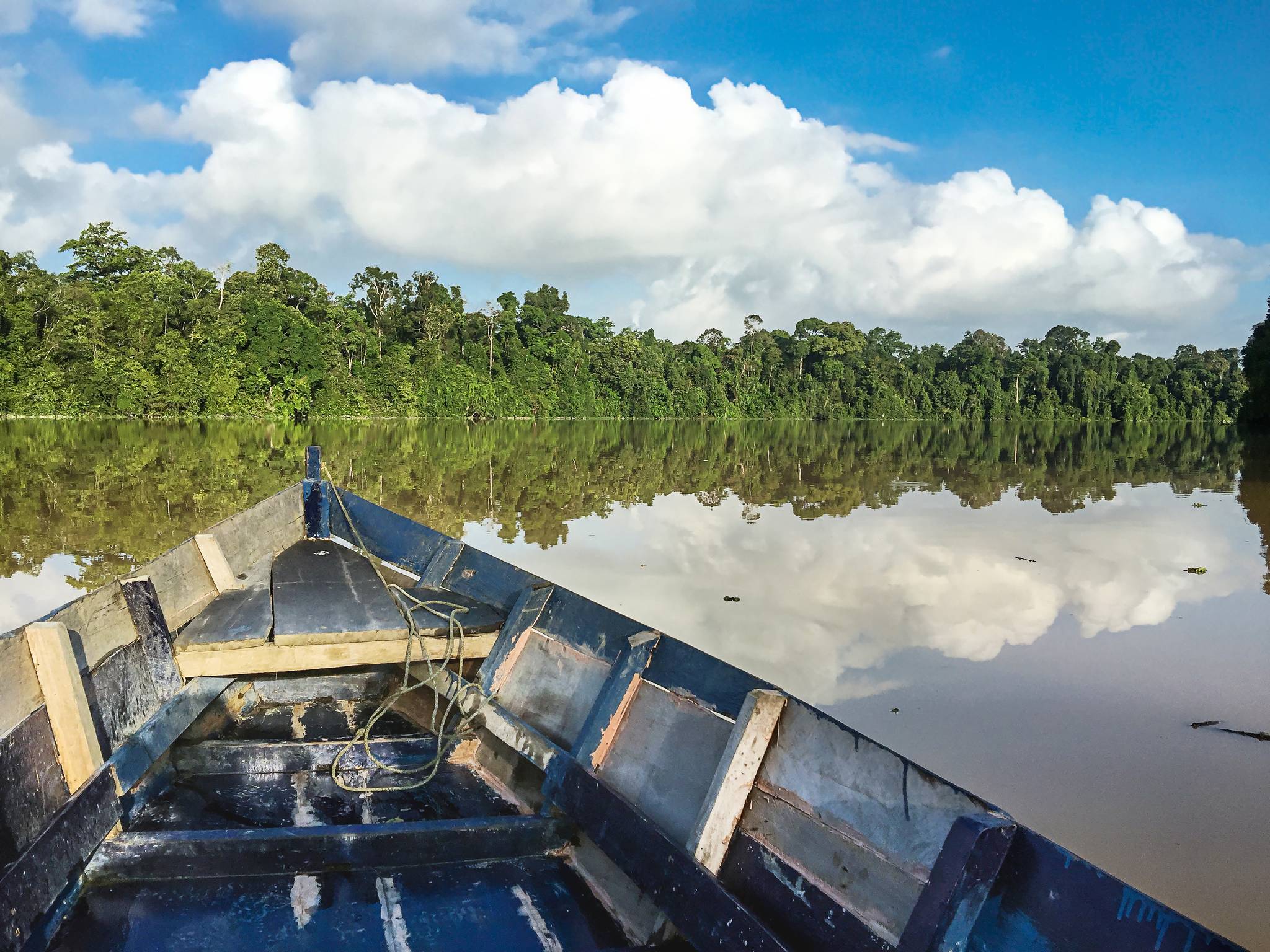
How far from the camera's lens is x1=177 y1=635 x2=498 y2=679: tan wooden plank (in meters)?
3.70

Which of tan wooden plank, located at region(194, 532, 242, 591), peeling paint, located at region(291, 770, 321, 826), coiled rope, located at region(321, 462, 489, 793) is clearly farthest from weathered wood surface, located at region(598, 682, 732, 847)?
tan wooden plank, located at region(194, 532, 242, 591)

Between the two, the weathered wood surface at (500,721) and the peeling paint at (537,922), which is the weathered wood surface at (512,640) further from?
the peeling paint at (537,922)

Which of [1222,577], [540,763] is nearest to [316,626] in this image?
[540,763]

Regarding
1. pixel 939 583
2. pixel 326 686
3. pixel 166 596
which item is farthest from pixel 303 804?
pixel 939 583

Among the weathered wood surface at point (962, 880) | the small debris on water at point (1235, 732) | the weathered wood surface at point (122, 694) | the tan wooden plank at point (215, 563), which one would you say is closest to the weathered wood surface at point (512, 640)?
the weathered wood surface at point (122, 694)

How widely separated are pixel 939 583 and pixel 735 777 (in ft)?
20.8

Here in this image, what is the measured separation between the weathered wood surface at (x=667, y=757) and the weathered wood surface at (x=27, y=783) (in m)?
1.79

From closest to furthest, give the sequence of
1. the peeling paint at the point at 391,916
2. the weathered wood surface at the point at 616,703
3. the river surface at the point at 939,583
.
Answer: the peeling paint at the point at 391,916 → the weathered wood surface at the point at 616,703 → the river surface at the point at 939,583

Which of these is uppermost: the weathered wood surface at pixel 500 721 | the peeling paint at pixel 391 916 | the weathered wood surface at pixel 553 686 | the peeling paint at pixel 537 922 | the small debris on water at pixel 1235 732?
the weathered wood surface at pixel 553 686

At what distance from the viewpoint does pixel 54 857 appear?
2404 mm

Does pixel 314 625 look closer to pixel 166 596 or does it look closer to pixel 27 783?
pixel 166 596

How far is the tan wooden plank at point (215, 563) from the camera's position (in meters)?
4.59

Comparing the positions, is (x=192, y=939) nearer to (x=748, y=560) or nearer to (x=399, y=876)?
(x=399, y=876)

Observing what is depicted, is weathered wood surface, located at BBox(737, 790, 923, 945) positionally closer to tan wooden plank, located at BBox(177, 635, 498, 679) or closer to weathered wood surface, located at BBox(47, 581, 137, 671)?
tan wooden plank, located at BBox(177, 635, 498, 679)
